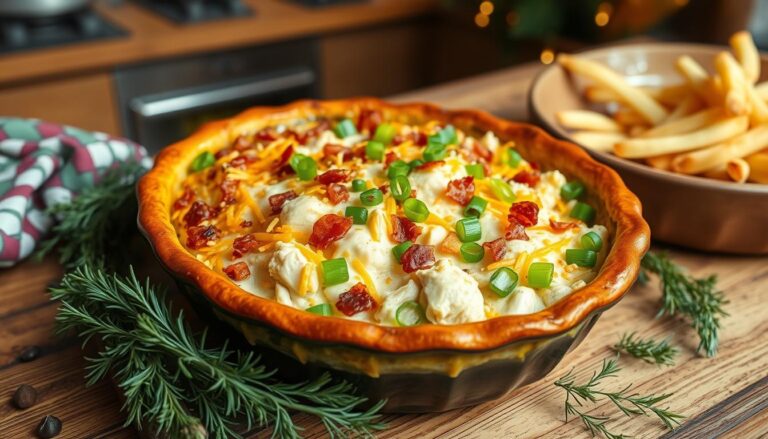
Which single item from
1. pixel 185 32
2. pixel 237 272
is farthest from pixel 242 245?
pixel 185 32

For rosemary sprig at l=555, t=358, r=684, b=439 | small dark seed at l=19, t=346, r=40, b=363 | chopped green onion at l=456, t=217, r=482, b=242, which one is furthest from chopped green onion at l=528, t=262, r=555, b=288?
small dark seed at l=19, t=346, r=40, b=363

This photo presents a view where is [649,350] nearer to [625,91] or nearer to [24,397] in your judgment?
[625,91]

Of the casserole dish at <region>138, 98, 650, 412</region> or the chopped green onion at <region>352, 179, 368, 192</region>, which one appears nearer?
the casserole dish at <region>138, 98, 650, 412</region>

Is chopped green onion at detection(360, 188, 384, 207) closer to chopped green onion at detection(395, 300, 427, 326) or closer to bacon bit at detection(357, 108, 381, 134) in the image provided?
chopped green onion at detection(395, 300, 427, 326)

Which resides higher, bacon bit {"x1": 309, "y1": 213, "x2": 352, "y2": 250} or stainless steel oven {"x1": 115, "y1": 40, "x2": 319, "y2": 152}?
bacon bit {"x1": 309, "y1": 213, "x2": 352, "y2": 250}

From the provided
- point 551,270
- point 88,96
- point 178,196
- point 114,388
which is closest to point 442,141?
point 551,270

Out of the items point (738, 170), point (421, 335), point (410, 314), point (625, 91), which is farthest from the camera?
point (625, 91)

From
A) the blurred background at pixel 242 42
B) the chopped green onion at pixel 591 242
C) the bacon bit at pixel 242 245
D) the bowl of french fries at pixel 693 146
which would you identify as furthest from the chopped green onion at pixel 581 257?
the blurred background at pixel 242 42
